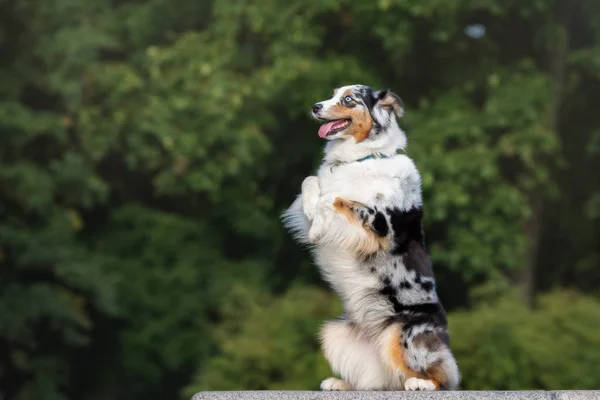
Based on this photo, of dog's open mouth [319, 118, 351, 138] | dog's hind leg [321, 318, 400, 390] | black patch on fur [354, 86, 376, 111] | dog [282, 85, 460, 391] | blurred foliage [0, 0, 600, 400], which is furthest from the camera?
blurred foliage [0, 0, 600, 400]

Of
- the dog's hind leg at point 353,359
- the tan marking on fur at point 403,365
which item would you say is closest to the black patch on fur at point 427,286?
the tan marking on fur at point 403,365

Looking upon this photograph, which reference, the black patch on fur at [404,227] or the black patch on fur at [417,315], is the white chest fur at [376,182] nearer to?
the black patch on fur at [404,227]

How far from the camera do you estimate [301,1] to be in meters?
19.4

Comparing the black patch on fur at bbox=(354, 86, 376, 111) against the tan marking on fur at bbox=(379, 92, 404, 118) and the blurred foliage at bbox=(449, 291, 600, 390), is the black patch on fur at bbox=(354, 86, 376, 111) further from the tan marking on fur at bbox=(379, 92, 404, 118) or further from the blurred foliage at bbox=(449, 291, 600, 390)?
the blurred foliage at bbox=(449, 291, 600, 390)

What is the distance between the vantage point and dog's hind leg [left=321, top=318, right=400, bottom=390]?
6.51 metres

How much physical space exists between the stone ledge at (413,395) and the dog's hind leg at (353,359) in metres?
0.41

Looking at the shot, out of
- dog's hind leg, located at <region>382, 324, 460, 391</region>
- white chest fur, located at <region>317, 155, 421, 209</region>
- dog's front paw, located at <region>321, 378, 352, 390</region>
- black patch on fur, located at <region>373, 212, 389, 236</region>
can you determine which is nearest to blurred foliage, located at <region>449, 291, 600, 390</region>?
dog's front paw, located at <region>321, 378, 352, 390</region>

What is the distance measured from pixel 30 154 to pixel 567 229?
9632mm

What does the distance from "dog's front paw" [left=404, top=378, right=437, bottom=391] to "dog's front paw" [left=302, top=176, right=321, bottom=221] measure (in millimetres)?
1027

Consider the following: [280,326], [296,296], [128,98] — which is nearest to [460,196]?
[296,296]

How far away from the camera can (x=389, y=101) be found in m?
6.84

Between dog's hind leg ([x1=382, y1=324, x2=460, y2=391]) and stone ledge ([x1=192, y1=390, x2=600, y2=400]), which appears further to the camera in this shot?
dog's hind leg ([x1=382, y1=324, x2=460, y2=391])

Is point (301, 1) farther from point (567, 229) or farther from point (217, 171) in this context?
point (567, 229)

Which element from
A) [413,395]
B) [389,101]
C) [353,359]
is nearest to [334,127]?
[389,101]
